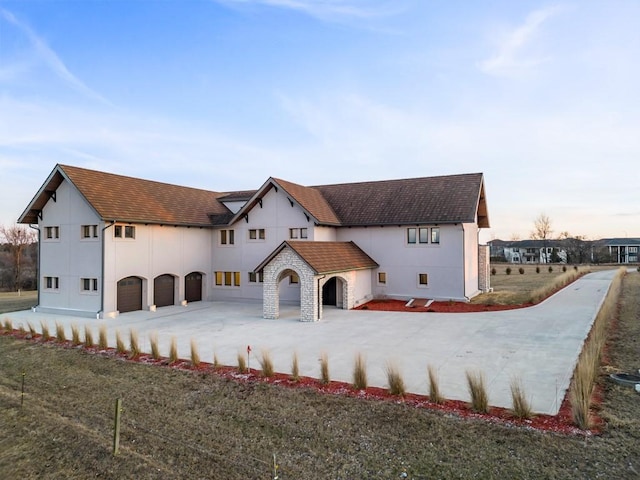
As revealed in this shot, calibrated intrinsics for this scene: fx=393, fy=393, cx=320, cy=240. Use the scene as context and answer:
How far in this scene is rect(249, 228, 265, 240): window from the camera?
2519cm

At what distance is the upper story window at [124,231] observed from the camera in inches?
821

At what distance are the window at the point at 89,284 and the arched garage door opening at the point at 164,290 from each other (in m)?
3.16

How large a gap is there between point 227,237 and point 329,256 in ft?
28.8

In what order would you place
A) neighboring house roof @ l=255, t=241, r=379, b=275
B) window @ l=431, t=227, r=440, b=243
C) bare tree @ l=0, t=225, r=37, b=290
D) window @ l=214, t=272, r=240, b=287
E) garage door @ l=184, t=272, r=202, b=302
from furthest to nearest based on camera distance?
bare tree @ l=0, t=225, r=37, b=290, window @ l=214, t=272, r=240, b=287, garage door @ l=184, t=272, r=202, b=302, window @ l=431, t=227, r=440, b=243, neighboring house roof @ l=255, t=241, r=379, b=275

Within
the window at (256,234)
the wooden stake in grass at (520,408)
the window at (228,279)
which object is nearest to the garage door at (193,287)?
the window at (228,279)

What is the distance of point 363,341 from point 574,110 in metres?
15.8

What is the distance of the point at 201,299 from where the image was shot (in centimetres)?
2662

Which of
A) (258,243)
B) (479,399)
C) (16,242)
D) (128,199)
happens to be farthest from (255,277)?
(16,242)

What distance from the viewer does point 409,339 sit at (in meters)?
14.3

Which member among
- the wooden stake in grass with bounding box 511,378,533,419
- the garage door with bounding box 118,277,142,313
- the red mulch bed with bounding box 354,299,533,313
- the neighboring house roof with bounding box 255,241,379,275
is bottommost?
the red mulch bed with bounding box 354,299,533,313

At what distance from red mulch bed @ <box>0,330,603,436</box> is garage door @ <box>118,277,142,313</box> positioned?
9.04 m

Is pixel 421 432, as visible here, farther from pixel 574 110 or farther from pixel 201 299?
pixel 201 299

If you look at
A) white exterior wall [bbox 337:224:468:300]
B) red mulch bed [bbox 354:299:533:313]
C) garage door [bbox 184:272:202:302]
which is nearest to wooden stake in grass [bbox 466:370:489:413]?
red mulch bed [bbox 354:299:533:313]

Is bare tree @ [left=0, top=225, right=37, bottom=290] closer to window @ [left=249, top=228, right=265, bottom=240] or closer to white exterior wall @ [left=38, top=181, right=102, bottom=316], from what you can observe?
white exterior wall @ [left=38, top=181, right=102, bottom=316]
